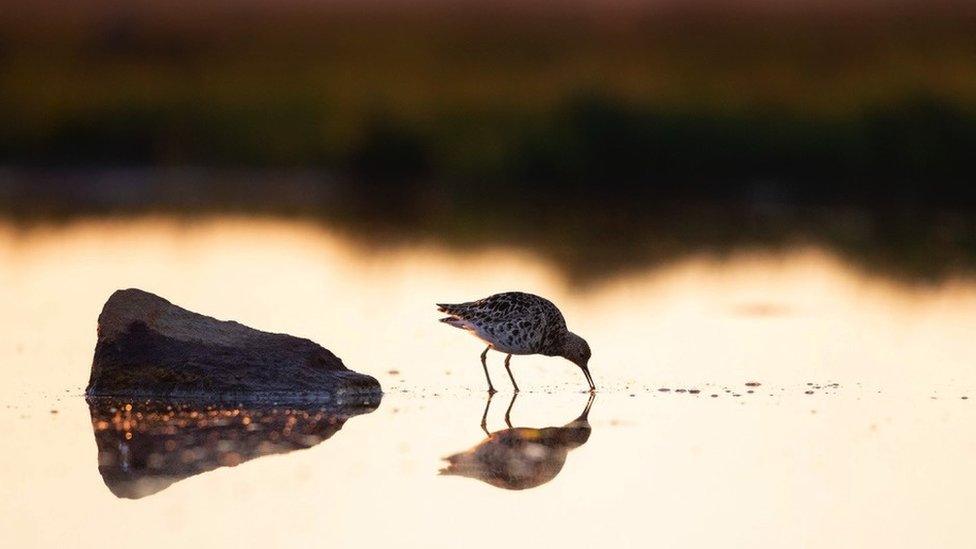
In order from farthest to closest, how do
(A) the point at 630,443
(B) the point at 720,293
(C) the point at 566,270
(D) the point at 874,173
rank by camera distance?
1. (D) the point at 874,173
2. (C) the point at 566,270
3. (B) the point at 720,293
4. (A) the point at 630,443

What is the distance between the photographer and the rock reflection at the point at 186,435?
30.6 ft

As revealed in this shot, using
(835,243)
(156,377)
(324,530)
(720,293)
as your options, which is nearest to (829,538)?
(324,530)

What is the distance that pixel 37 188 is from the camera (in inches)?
1358

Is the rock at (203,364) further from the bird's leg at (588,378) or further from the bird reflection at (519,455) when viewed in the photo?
the bird's leg at (588,378)

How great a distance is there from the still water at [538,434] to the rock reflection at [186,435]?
1.0 inches

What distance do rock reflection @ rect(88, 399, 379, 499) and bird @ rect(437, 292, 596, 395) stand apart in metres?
1.34

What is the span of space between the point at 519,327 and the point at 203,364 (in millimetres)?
2235

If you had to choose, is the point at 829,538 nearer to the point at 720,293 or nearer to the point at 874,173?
the point at 720,293

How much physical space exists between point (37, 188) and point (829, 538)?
27995 mm

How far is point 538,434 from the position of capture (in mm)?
10766

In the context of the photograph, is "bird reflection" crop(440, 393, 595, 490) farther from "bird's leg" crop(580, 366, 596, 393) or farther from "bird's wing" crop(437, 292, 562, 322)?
"bird's wing" crop(437, 292, 562, 322)

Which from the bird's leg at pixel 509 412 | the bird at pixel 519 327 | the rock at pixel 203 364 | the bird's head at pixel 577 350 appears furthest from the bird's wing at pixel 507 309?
the rock at pixel 203 364

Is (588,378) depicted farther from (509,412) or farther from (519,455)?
(519,455)

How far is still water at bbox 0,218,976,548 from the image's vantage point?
8.46 m
